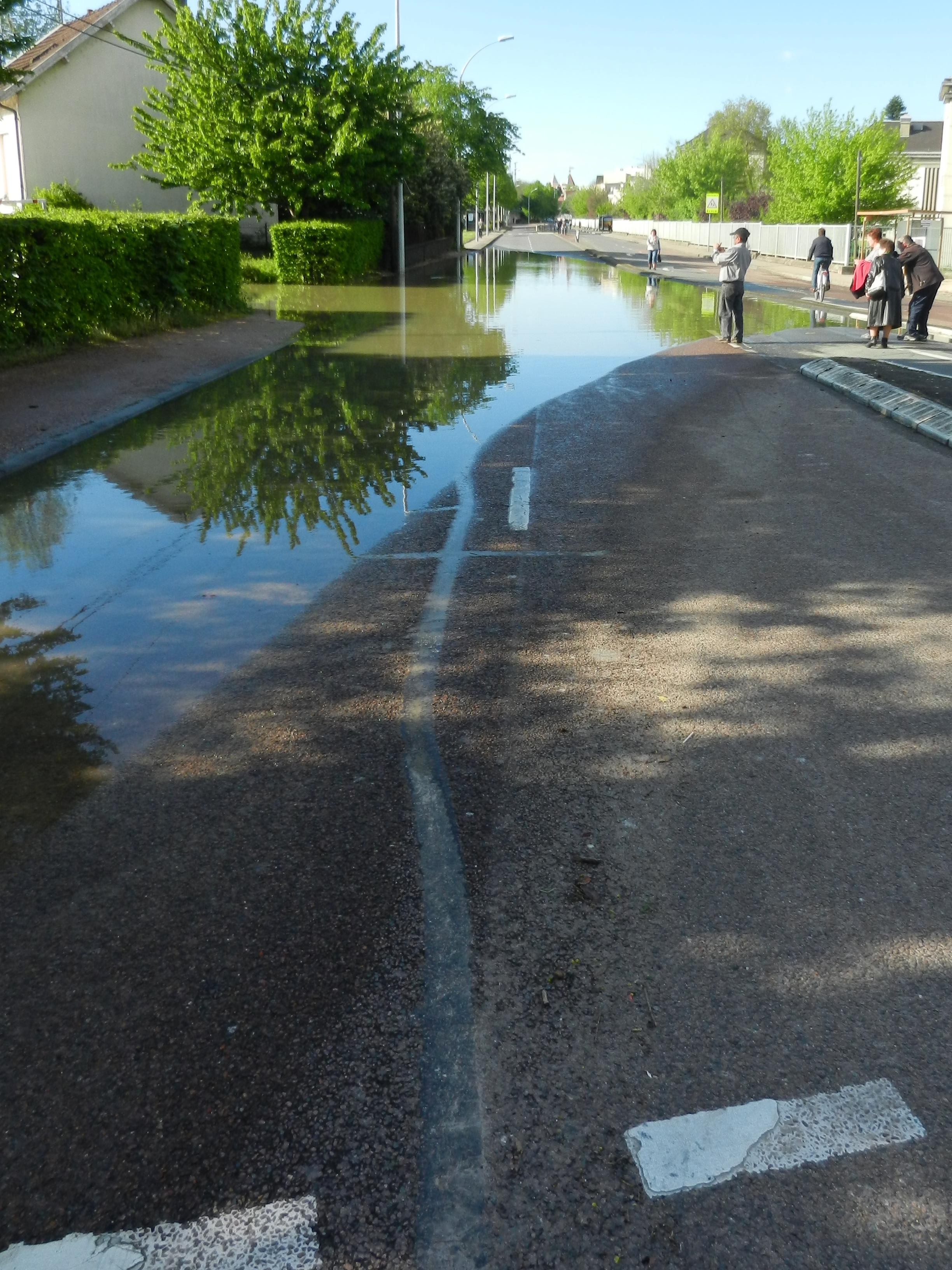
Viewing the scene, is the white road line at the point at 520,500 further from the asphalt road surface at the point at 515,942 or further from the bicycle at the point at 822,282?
the bicycle at the point at 822,282

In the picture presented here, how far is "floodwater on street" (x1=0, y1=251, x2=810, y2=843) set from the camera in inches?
205

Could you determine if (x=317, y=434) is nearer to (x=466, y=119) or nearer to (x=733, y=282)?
(x=733, y=282)

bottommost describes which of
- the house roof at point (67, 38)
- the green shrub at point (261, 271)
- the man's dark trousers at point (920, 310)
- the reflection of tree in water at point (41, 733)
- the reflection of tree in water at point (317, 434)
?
the reflection of tree in water at point (41, 733)

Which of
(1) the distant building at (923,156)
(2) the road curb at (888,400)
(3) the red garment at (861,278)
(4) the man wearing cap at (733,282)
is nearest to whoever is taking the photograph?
(2) the road curb at (888,400)

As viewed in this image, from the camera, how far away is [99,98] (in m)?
36.1

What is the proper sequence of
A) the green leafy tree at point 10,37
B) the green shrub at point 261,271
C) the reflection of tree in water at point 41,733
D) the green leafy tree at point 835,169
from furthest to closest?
the green leafy tree at point 835,169
the green shrub at point 261,271
the green leafy tree at point 10,37
the reflection of tree in water at point 41,733

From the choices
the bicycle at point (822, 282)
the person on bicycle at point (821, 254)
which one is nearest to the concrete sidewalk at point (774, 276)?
the bicycle at point (822, 282)

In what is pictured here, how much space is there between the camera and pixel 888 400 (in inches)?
531

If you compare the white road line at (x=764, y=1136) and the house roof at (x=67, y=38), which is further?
the house roof at (x=67, y=38)

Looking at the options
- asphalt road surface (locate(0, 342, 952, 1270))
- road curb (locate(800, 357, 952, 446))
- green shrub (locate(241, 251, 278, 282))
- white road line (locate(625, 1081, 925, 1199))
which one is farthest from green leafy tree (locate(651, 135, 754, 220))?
white road line (locate(625, 1081, 925, 1199))

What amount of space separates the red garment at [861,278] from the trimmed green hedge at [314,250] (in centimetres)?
1702

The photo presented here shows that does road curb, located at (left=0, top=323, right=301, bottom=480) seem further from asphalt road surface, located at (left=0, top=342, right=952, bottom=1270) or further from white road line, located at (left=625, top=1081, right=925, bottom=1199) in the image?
white road line, located at (left=625, top=1081, right=925, bottom=1199)

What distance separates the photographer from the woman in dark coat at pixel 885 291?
1830 cm

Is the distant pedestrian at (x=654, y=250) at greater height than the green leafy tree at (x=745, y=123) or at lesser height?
lesser
